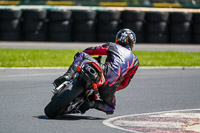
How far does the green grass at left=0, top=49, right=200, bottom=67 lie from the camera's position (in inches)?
557

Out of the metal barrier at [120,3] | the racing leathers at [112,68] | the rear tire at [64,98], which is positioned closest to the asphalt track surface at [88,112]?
the rear tire at [64,98]

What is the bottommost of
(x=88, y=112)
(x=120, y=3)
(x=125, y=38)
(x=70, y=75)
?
(x=120, y=3)

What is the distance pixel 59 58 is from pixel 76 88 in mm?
8958

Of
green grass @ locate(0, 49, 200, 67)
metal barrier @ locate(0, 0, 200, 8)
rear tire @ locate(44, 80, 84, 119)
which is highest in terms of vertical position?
rear tire @ locate(44, 80, 84, 119)

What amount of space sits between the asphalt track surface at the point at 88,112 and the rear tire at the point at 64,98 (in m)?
0.13

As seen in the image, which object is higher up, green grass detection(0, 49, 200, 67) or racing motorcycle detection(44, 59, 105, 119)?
racing motorcycle detection(44, 59, 105, 119)

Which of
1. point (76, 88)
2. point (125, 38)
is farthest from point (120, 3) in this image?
point (76, 88)

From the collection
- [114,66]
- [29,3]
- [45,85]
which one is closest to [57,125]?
[114,66]

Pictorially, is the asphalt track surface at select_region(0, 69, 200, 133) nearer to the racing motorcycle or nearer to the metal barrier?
the racing motorcycle

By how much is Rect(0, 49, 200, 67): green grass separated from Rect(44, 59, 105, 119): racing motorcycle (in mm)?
6800

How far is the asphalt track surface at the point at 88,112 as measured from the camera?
6.51 metres

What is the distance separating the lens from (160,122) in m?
6.95

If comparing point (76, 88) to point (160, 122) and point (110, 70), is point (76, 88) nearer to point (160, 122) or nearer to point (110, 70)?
point (110, 70)

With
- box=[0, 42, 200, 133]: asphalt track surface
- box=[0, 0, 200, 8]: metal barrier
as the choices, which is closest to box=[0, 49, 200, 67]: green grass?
box=[0, 42, 200, 133]: asphalt track surface
